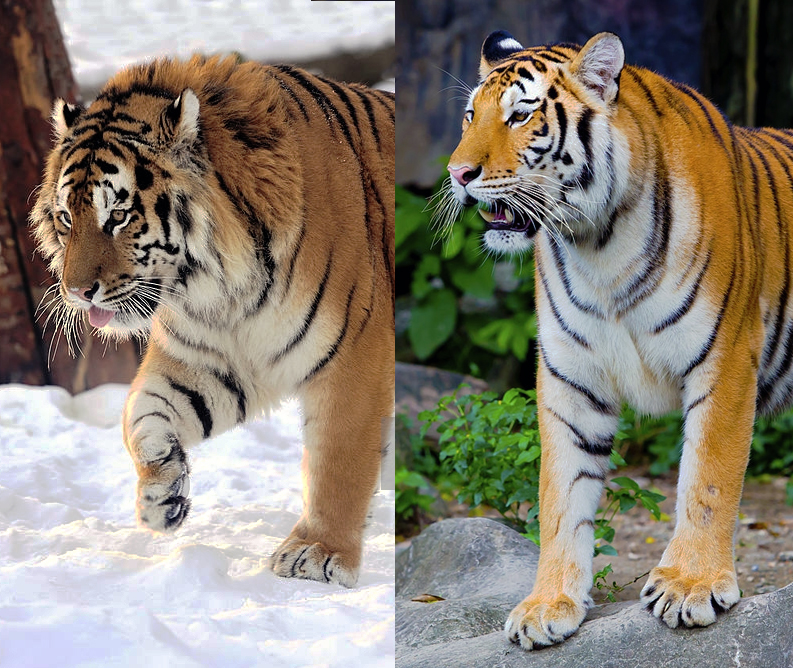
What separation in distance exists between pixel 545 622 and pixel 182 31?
1.55 meters

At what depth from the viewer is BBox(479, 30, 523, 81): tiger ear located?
180 cm

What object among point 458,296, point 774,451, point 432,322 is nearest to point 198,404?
point 432,322

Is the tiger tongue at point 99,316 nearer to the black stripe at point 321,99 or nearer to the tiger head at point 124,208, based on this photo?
the tiger head at point 124,208

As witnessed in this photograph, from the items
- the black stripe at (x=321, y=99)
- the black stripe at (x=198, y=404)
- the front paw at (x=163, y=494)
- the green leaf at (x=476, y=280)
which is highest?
the black stripe at (x=321, y=99)

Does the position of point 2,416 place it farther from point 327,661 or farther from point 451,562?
point 451,562

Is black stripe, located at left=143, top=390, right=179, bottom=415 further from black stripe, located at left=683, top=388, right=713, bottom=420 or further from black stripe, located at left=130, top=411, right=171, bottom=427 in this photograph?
black stripe, located at left=683, top=388, right=713, bottom=420

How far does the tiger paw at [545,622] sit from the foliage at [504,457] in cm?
47

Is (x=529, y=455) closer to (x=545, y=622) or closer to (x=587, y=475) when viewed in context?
(x=587, y=475)

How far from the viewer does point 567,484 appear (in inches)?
72.2

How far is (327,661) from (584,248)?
0.94 m

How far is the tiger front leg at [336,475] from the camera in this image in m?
2.08

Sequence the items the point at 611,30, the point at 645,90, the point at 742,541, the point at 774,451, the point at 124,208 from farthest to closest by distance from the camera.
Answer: the point at 611,30, the point at 774,451, the point at 742,541, the point at 124,208, the point at 645,90

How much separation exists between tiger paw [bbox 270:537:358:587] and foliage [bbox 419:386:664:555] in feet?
1.50

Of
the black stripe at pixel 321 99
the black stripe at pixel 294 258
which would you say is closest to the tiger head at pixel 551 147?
the black stripe at pixel 294 258
